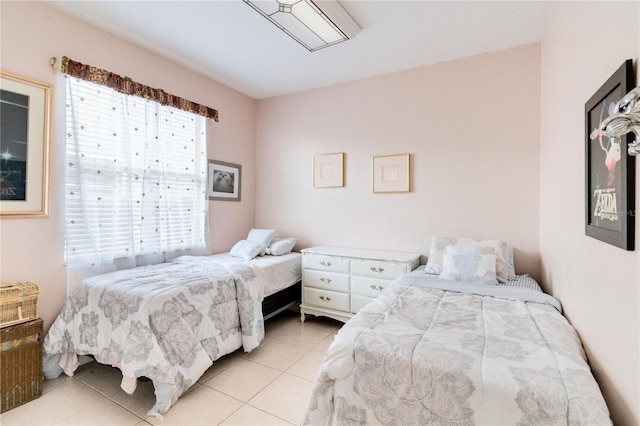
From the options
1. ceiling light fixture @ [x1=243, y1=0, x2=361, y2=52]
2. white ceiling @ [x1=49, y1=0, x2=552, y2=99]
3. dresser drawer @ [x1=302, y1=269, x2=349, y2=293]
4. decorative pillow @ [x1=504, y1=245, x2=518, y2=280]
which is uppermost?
white ceiling @ [x1=49, y1=0, x2=552, y2=99]

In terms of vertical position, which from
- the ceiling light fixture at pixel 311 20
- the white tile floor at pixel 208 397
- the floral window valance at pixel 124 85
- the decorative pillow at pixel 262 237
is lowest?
the white tile floor at pixel 208 397

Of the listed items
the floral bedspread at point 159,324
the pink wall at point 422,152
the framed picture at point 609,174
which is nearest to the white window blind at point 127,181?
the floral bedspread at point 159,324

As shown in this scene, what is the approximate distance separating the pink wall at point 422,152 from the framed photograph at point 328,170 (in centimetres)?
8

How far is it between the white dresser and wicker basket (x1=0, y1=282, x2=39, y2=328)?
Result: 7.09 feet

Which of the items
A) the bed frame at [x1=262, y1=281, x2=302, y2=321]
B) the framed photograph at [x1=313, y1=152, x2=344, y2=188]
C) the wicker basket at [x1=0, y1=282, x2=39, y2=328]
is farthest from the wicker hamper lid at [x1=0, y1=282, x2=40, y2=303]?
the framed photograph at [x1=313, y1=152, x2=344, y2=188]

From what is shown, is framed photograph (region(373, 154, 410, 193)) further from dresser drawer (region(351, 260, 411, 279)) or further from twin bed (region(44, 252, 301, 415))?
twin bed (region(44, 252, 301, 415))

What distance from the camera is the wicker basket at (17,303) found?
1821 millimetres

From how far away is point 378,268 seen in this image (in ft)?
9.43

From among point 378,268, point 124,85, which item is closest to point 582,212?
point 378,268

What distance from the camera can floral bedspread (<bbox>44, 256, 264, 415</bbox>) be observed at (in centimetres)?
183

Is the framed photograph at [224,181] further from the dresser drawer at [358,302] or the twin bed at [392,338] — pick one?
the dresser drawer at [358,302]

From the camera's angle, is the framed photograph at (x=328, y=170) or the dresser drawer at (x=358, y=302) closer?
→ the dresser drawer at (x=358, y=302)

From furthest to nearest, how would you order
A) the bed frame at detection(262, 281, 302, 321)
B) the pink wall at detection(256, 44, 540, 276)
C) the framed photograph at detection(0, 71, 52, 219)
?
the bed frame at detection(262, 281, 302, 321)
the pink wall at detection(256, 44, 540, 276)
the framed photograph at detection(0, 71, 52, 219)

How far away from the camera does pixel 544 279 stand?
2.47m
